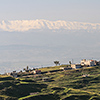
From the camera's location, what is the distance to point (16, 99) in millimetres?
199625

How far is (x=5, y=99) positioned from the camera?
196250 mm

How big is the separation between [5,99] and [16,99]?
23.0 ft
